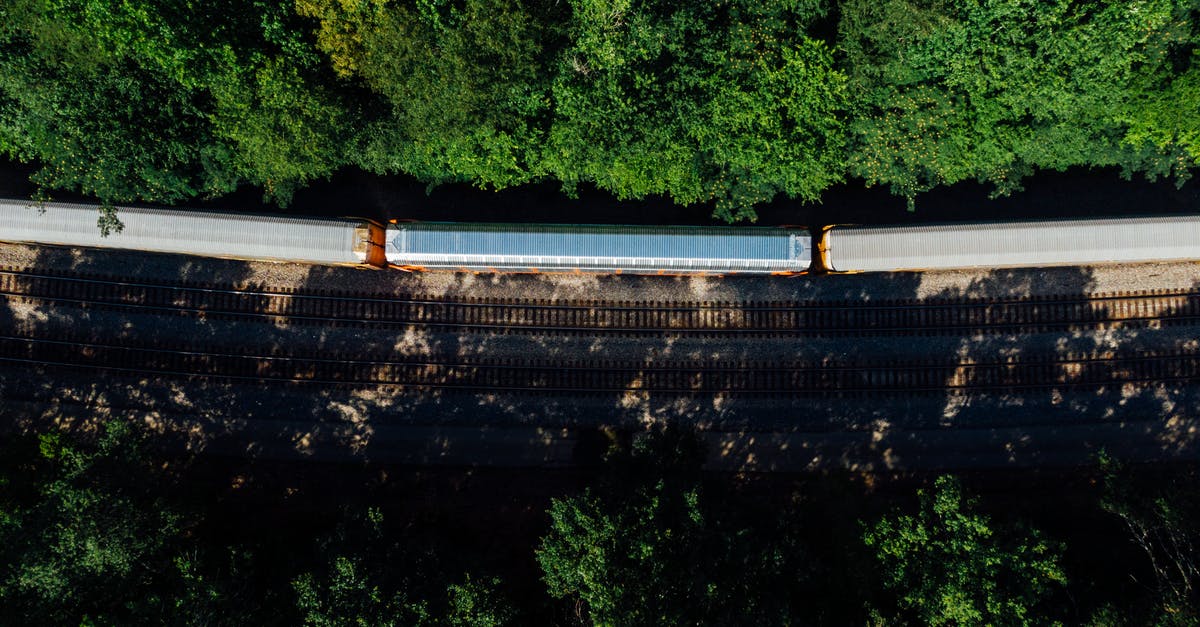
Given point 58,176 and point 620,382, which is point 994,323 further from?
point 58,176

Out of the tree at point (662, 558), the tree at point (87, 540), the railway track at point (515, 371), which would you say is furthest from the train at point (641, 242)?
the tree at point (662, 558)

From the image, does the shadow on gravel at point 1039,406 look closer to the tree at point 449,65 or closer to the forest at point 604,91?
the forest at point 604,91

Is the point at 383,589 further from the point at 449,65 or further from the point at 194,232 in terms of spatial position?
the point at 449,65

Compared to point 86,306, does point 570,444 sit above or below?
below

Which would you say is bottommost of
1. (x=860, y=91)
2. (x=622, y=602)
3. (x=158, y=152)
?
(x=622, y=602)

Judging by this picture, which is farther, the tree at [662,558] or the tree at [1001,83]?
the tree at [1001,83]

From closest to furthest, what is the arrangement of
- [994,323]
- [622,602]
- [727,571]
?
[622,602] < [727,571] < [994,323]

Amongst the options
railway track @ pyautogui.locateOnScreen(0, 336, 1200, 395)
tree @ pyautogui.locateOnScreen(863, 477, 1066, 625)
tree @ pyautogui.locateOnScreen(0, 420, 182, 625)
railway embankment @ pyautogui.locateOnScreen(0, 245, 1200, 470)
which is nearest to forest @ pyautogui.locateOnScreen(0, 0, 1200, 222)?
railway embankment @ pyautogui.locateOnScreen(0, 245, 1200, 470)

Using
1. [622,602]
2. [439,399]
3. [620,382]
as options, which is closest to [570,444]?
[620,382]
